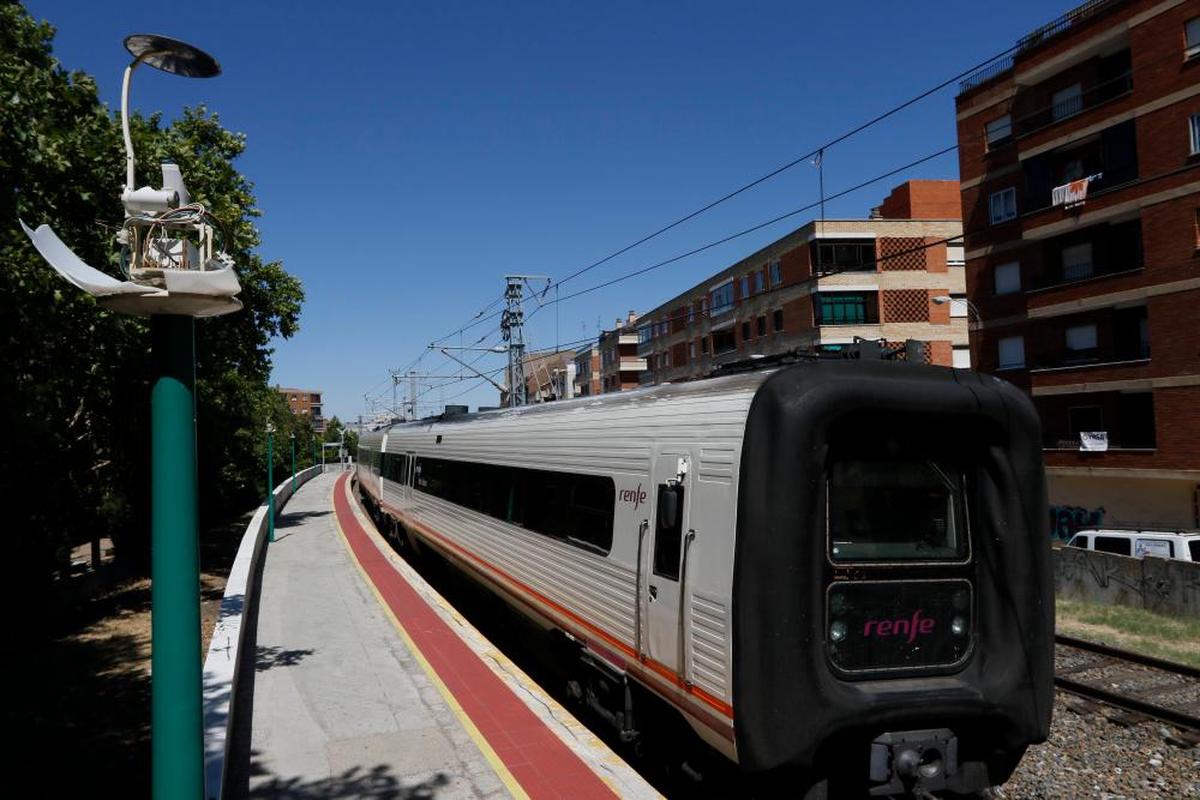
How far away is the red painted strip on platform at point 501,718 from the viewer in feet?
19.6

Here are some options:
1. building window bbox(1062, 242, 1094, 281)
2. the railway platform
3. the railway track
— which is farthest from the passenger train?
building window bbox(1062, 242, 1094, 281)

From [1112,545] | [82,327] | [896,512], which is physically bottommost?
[1112,545]

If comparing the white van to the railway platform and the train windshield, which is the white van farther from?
the railway platform

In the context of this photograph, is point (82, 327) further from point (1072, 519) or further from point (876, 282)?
point (876, 282)

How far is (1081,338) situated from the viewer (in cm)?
2625

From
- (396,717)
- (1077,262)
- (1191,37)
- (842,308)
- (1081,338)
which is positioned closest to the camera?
(396,717)

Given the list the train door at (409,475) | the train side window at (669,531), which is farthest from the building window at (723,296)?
the train side window at (669,531)

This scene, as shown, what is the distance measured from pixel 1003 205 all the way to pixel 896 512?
28.4 m

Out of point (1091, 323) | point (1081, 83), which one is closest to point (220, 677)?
point (1091, 323)

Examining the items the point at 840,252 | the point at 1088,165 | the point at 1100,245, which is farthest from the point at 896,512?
the point at 840,252

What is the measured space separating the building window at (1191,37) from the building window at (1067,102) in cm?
372

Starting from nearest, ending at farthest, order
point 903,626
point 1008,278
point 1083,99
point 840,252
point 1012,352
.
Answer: point 903,626 < point 1083,99 < point 1012,352 < point 1008,278 < point 840,252

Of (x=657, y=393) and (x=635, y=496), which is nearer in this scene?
(x=635, y=496)

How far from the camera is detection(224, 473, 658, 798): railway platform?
6.05 metres
